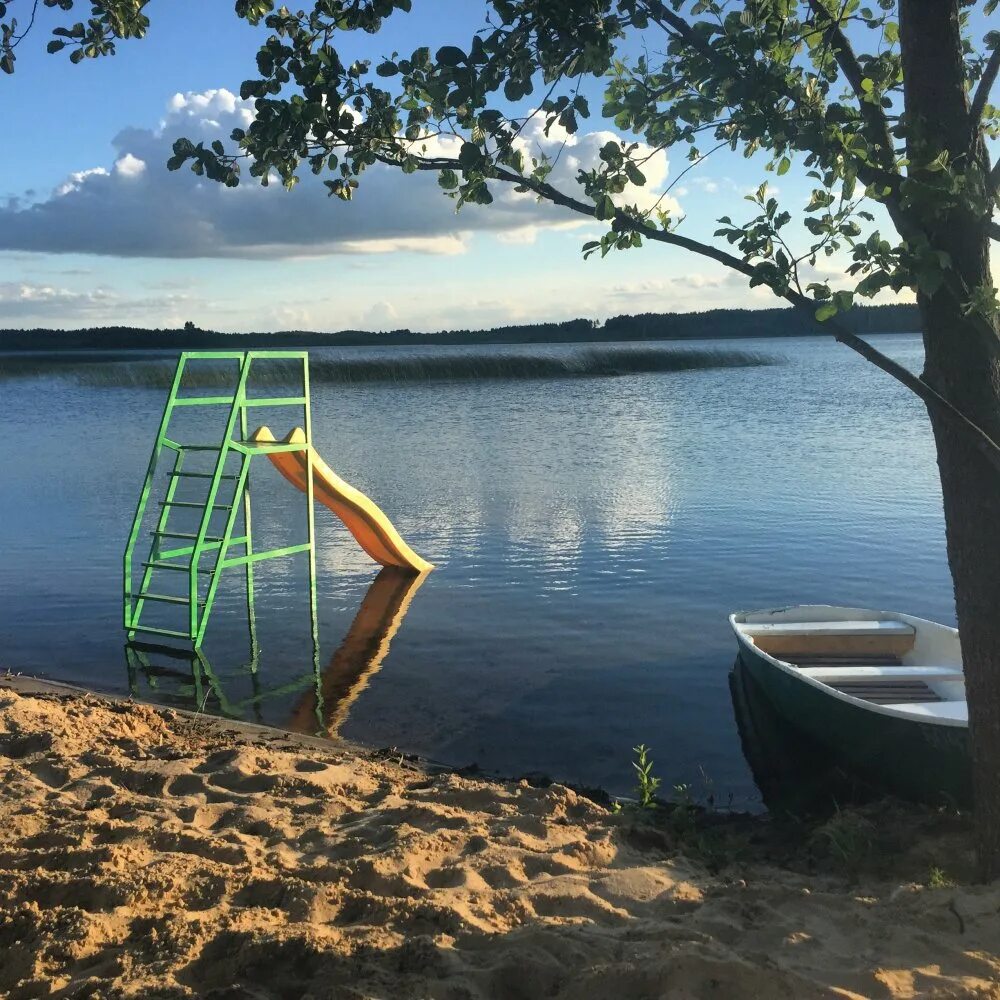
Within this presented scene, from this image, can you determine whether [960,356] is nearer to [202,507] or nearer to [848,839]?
[848,839]

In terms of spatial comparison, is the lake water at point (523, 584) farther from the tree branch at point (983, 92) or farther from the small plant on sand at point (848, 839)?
the tree branch at point (983, 92)

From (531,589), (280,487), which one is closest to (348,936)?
(531,589)

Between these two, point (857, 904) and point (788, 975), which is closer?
point (788, 975)

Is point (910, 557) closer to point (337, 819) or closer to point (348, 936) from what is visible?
point (337, 819)

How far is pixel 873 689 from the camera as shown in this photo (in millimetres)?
7410

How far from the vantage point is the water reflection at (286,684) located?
29.0 ft

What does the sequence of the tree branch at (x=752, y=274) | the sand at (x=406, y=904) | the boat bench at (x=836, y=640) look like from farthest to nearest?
the boat bench at (x=836, y=640) → the tree branch at (x=752, y=274) → the sand at (x=406, y=904)

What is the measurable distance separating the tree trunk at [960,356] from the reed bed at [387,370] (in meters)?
59.0

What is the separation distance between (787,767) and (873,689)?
0.87 m

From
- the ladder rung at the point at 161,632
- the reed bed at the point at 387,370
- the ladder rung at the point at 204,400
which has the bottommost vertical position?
the ladder rung at the point at 161,632

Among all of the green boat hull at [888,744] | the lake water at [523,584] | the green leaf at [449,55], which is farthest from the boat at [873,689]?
the green leaf at [449,55]

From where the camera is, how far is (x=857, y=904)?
13.8ft

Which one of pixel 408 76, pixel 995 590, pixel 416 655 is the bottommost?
pixel 416 655

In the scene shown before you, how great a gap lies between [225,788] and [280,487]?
1599cm
